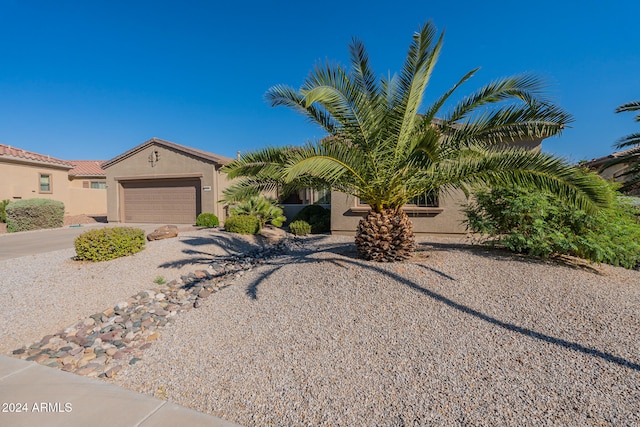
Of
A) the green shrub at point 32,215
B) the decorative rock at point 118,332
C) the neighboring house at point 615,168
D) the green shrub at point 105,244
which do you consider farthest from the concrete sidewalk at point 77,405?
the neighboring house at point 615,168

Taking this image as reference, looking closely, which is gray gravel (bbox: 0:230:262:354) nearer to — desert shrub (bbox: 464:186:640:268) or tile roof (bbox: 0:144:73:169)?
desert shrub (bbox: 464:186:640:268)

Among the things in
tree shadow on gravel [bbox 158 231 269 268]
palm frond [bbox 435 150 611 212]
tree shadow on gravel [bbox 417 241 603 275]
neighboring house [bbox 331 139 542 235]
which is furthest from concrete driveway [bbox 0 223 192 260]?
tree shadow on gravel [bbox 417 241 603 275]

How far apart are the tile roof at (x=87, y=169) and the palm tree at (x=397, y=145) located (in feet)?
85.1

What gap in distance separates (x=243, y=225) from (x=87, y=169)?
949 inches

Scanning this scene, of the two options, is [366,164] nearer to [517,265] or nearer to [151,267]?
[517,265]

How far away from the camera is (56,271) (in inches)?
259

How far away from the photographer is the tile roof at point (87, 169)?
24.8 metres

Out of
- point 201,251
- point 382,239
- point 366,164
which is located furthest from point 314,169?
point 201,251

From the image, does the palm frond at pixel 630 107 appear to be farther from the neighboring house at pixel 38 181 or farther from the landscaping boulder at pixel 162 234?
the neighboring house at pixel 38 181

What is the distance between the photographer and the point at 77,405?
2584 mm

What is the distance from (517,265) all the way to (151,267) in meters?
7.82

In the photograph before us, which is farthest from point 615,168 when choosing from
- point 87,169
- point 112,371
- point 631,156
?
point 87,169

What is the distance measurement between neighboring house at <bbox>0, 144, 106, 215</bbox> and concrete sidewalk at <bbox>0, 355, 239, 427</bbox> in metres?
19.9

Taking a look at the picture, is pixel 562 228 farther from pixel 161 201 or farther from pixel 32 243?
pixel 161 201
